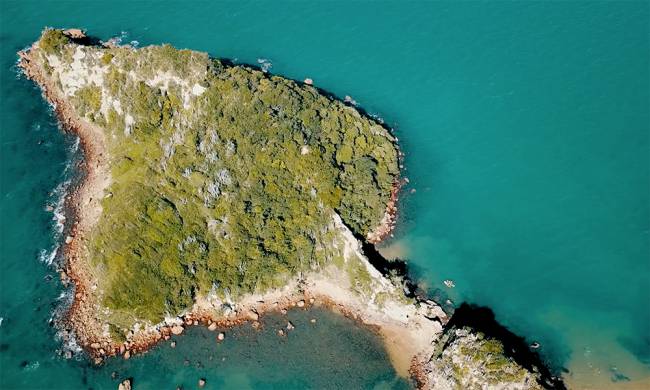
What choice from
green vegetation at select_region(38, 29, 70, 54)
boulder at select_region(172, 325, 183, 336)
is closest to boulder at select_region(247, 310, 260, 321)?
boulder at select_region(172, 325, 183, 336)

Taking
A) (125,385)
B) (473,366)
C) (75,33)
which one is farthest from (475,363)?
(75,33)

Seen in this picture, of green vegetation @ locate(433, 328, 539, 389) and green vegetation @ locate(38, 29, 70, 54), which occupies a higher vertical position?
green vegetation @ locate(38, 29, 70, 54)

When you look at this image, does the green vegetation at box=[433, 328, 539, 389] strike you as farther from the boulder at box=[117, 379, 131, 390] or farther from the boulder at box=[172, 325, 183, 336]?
the boulder at box=[117, 379, 131, 390]

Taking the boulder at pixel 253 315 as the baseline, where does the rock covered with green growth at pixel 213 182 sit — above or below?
above

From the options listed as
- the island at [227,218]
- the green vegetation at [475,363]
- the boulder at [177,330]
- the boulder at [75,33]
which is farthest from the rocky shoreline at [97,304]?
the boulder at [75,33]

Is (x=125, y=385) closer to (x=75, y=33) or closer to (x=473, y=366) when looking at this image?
(x=473, y=366)

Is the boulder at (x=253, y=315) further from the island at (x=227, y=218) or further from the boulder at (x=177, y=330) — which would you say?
the boulder at (x=177, y=330)

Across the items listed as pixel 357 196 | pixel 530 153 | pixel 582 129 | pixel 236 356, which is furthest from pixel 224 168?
pixel 582 129
